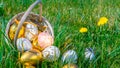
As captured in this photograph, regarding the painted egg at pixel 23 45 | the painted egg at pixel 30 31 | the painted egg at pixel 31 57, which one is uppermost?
the painted egg at pixel 30 31

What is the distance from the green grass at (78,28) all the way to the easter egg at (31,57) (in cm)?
5

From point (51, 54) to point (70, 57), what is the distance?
0.46ft

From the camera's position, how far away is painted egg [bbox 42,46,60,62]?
279 cm

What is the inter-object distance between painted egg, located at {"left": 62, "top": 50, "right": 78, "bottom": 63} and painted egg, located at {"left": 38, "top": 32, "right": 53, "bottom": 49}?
0.60ft

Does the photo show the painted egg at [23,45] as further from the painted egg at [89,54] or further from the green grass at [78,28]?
the painted egg at [89,54]

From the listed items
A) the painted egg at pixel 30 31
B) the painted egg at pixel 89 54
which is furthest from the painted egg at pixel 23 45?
the painted egg at pixel 89 54

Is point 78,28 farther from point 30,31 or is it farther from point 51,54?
point 51,54

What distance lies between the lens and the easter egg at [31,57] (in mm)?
2732

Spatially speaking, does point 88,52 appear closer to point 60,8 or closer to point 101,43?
point 101,43

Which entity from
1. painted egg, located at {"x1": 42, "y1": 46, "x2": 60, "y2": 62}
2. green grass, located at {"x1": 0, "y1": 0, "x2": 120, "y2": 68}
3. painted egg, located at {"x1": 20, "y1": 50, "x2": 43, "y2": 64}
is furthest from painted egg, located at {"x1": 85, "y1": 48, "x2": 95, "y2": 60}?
painted egg, located at {"x1": 20, "y1": 50, "x2": 43, "y2": 64}

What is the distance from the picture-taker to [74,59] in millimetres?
2830

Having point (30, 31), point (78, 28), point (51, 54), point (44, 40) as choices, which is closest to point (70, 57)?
point (51, 54)

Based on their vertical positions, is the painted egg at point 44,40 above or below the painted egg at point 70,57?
above

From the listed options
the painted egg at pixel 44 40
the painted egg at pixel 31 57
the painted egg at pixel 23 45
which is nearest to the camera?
the painted egg at pixel 31 57
